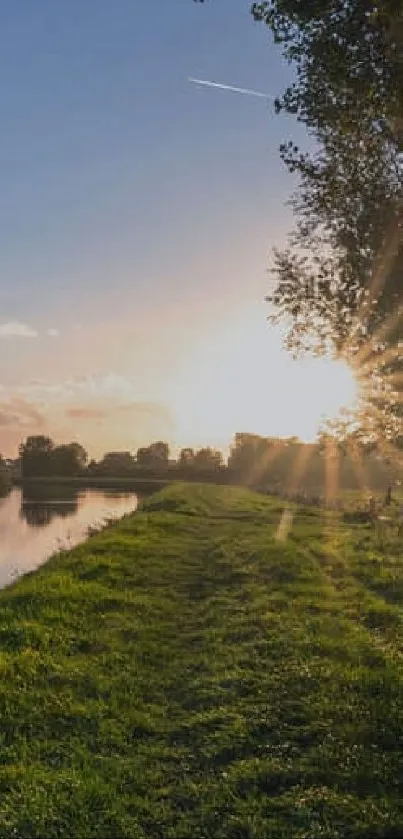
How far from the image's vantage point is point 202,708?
33.9 ft

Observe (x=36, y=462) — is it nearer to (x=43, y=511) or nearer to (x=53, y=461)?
(x=53, y=461)

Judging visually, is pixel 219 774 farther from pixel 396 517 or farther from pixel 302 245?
pixel 396 517

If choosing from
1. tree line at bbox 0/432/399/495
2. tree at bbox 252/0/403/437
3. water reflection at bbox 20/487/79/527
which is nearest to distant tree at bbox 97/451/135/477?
tree line at bbox 0/432/399/495

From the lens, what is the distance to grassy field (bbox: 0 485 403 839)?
7398 millimetres

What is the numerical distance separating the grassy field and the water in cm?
1400

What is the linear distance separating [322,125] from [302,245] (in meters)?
4.94

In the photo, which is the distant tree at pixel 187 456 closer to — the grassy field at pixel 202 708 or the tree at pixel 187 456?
the tree at pixel 187 456

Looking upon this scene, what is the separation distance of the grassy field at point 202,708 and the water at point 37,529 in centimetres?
1400

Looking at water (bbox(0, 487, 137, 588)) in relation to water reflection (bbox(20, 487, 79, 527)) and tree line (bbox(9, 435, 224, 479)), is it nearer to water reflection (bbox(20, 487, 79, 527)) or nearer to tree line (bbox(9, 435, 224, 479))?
water reflection (bbox(20, 487, 79, 527))

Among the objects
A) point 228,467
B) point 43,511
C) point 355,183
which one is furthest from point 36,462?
point 355,183

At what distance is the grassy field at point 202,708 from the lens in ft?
24.3

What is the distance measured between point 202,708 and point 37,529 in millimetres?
44910

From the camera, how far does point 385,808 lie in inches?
287

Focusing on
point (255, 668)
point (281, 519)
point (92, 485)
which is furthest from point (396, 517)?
point (92, 485)
